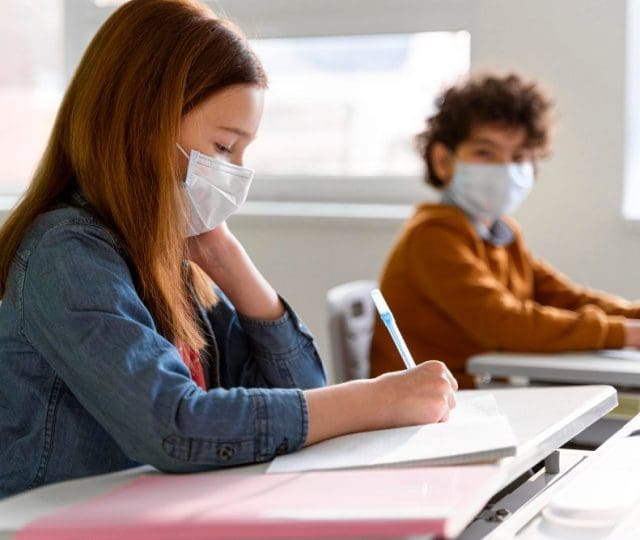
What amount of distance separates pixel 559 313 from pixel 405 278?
1.30 ft

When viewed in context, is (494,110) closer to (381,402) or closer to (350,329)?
(350,329)

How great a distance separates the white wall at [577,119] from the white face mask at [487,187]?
0.47m

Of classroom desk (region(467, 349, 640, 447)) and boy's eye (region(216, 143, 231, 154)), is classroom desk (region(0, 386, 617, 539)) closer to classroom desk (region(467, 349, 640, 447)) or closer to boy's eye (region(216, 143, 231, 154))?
boy's eye (region(216, 143, 231, 154))

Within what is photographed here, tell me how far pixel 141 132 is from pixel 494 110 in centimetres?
172

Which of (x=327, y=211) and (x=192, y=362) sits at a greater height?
(x=192, y=362)

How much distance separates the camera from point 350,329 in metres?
2.65

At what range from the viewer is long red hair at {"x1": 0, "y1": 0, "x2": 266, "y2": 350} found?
1354 millimetres

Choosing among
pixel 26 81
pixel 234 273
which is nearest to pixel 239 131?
pixel 234 273

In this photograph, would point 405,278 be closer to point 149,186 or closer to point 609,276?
point 609,276

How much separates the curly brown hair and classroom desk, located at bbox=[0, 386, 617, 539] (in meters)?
1.47

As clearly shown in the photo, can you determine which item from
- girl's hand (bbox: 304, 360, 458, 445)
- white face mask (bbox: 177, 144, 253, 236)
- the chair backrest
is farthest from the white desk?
the chair backrest

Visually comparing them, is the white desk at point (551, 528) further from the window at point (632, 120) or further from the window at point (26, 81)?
the window at point (26, 81)

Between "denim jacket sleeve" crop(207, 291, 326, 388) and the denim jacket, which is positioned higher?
the denim jacket

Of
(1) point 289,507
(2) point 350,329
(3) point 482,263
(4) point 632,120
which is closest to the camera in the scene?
(1) point 289,507
